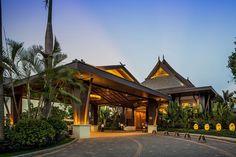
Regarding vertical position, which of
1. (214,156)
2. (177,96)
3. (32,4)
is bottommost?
(214,156)

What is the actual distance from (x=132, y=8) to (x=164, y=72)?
94.9 feet

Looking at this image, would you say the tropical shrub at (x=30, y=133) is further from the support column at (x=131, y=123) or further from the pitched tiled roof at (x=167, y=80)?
the pitched tiled roof at (x=167, y=80)

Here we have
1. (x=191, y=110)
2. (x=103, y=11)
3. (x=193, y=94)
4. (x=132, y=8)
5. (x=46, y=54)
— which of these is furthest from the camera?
(x=193, y=94)

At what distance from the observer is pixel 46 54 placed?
1591 cm

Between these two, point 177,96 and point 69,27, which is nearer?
point 69,27

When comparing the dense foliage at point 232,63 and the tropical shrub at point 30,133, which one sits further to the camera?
the dense foliage at point 232,63

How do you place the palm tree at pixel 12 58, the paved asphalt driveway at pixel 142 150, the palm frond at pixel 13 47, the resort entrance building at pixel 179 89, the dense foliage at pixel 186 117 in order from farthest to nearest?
the resort entrance building at pixel 179 89 → the dense foliage at pixel 186 117 → the palm frond at pixel 13 47 → the palm tree at pixel 12 58 → the paved asphalt driveway at pixel 142 150

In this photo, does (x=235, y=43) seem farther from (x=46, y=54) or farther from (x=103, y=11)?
(x=46, y=54)

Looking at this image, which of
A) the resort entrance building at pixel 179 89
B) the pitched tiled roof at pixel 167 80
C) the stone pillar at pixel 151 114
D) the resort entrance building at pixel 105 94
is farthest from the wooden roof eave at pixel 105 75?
the pitched tiled roof at pixel 167 80

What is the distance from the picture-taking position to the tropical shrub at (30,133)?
1288 cm

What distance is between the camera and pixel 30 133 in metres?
13.1

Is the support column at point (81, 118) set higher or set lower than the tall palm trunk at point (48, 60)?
lower

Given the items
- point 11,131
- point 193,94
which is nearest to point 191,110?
point 193,94

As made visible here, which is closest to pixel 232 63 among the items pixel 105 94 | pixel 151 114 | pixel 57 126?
pixel 57 126
